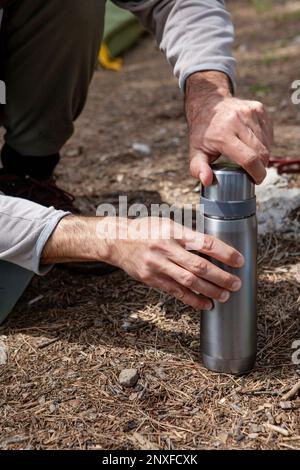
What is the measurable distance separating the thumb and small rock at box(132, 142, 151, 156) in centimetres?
154

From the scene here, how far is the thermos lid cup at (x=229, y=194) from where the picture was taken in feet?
5.52

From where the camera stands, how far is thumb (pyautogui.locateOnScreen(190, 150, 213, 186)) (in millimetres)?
1697

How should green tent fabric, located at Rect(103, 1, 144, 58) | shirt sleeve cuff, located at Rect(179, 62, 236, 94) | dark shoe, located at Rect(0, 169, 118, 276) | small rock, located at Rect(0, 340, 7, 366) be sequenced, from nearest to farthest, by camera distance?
small rock, located at Rect(0, 340, 7, 366), shirt sleeve cuff, located at Rect(179, 62, 236, 94), dark shoe, located at Rect(0, 169, 118, 276), green tent fabric, located at Rect(103, 1, 144, 58)

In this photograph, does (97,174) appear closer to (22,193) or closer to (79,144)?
(79,144)

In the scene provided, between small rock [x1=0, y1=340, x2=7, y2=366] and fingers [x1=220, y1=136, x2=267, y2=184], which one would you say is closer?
fingers [x1=220, y1=136, x2=267, y2=184]

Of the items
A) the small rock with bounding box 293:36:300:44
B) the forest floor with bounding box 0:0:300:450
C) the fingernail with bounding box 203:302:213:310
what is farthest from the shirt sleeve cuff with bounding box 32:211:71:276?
the small rock with bounding box 293:36:300:44

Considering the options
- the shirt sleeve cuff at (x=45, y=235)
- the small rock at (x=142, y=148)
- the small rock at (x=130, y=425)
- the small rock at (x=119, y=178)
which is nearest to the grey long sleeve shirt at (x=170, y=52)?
the shirt sleeve cuff at (x=45, y=235)

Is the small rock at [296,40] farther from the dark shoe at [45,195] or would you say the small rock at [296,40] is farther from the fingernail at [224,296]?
the fingernail at [224,296]

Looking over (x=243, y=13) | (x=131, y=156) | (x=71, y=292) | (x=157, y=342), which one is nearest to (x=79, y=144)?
(x=131, y=156)

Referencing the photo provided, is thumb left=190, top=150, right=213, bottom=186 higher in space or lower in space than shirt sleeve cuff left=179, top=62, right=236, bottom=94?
lower

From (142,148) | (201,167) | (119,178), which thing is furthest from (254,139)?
(142,148)

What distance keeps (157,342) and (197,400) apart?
10.9 inches

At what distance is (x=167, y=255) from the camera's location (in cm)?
163

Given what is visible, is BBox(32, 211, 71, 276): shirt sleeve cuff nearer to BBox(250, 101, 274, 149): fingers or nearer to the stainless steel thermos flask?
the stainless steel thermos flask
